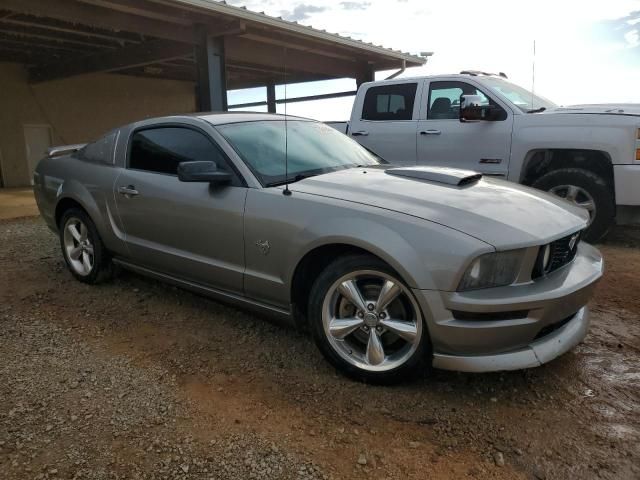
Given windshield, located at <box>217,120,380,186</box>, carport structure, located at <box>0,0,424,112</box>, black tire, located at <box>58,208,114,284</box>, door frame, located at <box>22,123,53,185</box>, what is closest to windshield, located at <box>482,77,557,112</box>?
carport structure, located at <box>0,0,424,112</box>

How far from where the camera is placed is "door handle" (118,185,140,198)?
12.7 ft

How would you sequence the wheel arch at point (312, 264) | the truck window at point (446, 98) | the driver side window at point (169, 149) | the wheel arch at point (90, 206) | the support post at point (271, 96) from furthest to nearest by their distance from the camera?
the support post at point (271, 96) → the truck window at point (446, 98) → the wheel arch at point (90, 206) → the driver side window at point (169, 149) → the wheel arch at point (312, 264)

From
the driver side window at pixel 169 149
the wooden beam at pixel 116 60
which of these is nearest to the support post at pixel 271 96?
the wooden beam at pixel 116 60

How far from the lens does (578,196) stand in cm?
573

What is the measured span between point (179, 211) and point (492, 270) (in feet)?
6.99

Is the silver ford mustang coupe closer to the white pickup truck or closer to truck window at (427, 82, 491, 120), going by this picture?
the white pickup truck

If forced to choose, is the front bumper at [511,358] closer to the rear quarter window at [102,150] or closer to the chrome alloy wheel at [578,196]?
the rear quarter window at [102,150]

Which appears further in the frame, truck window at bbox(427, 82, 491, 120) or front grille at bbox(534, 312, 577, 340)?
truck window at bbox(427, 82, 491, 120)

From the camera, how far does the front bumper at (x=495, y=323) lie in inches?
94.7

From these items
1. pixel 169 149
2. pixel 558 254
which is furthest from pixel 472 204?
pixel 169 149

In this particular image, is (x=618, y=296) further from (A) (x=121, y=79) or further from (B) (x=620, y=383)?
(A) (x=121, y=79)

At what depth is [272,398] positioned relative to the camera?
8.81 feet

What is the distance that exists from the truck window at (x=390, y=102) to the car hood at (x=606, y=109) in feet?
5.66

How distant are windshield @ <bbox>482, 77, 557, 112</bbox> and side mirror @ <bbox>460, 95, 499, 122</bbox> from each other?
15.9 inches
